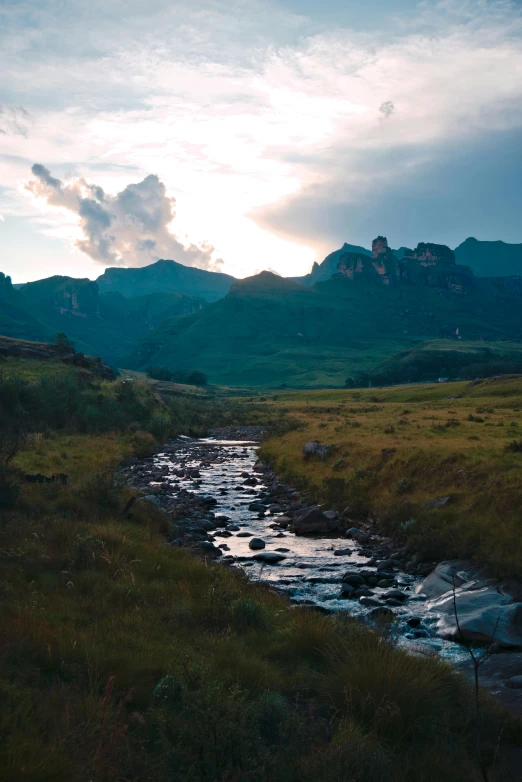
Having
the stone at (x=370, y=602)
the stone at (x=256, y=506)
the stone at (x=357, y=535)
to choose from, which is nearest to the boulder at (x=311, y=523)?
the stone at (x=357, y=535)

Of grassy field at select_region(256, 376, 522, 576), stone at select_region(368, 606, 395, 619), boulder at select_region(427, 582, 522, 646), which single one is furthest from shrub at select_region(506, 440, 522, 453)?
stone at select_region(368, 606, 395, 619)

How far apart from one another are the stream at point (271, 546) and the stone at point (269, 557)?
0.13m

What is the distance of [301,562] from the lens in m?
17.2

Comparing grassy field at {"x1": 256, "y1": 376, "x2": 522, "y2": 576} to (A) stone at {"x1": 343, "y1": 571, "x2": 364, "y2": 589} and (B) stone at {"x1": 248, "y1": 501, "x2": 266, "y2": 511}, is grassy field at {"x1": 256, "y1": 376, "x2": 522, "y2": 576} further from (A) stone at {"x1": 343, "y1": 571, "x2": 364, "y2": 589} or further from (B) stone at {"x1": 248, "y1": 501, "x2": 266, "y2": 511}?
(A) stone at {"x1": 343, "y1": 571, "x2": 364, "y2": 589}

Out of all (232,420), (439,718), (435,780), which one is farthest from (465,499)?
(232,420)

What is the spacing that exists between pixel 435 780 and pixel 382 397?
4245 inches

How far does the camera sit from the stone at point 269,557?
679 inches

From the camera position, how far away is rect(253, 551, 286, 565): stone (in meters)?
17.2

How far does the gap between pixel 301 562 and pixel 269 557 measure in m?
1.04

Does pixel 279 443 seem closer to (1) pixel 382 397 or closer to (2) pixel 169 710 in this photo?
(2) pixel 169 710

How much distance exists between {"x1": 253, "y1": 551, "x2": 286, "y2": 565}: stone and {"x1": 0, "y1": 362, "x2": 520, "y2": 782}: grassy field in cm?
493

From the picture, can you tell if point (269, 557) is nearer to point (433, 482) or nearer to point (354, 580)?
point (354, 580)

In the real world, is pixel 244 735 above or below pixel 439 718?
above

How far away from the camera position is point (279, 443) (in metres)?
42.6
